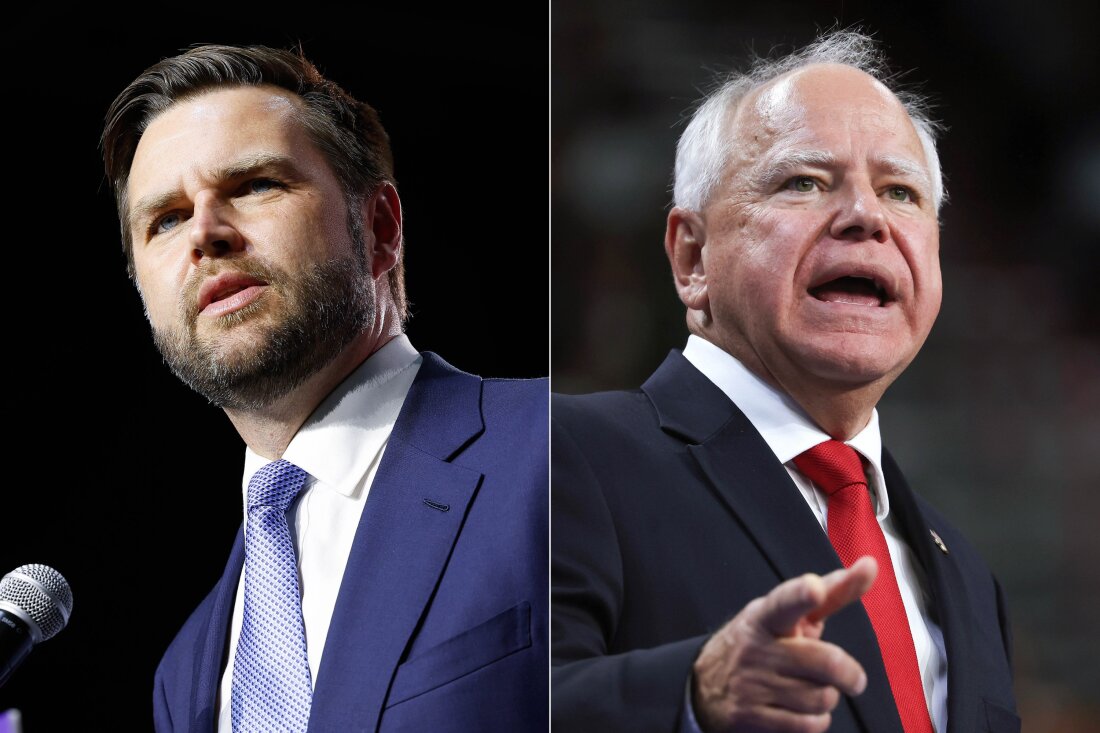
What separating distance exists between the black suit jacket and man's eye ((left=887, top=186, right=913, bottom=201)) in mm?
489

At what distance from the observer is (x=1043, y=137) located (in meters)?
2.35

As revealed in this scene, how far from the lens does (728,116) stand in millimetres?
2223

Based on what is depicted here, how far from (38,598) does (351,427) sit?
617 millimetres

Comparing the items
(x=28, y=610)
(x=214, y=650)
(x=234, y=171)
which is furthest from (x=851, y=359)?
(x=28, y=610)

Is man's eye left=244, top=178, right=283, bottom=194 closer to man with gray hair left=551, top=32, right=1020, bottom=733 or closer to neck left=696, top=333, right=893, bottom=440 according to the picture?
man with gray hair left=551, top=32, right=1020, bottom=733

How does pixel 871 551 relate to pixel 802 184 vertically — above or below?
below

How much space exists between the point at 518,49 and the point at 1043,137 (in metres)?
1.08

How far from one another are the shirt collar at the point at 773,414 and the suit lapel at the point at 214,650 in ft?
3.14

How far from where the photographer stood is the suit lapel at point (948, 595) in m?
2.09

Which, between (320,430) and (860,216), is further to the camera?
(320,430)

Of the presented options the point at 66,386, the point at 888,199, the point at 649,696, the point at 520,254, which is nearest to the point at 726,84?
the point at 888,199

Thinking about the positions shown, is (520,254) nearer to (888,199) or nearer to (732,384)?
(732,384)

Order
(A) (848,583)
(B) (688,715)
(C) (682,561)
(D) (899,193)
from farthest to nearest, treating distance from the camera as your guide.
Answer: (D) (899,193) → (C) (682,561) → (B) (688,715) → (A) (848,583)

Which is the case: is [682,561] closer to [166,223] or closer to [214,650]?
[214,650]
